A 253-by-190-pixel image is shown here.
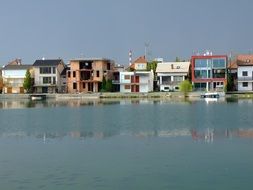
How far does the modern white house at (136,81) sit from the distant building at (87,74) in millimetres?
2773

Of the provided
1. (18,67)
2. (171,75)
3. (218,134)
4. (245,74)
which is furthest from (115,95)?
(218,134)

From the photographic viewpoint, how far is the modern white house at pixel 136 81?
74438 millimetres

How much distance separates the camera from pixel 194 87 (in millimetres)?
71875

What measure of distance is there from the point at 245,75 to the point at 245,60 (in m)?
2.57

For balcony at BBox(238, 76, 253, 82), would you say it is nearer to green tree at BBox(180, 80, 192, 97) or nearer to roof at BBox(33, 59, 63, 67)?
green tree at BBox(180, 80, 192, 97)

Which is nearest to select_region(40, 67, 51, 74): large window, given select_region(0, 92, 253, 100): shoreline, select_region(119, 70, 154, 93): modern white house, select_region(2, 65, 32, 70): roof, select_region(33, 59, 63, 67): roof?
select_region(33, 59, 63, 67): roof

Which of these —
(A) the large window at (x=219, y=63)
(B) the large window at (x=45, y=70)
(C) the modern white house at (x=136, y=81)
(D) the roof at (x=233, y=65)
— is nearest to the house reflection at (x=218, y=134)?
(A) the large window at (x=219, y=63)

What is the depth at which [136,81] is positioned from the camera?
245 ft

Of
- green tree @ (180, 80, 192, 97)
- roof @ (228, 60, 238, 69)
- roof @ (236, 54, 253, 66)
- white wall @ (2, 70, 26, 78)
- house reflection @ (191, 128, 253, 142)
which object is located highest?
roof @ (236, 54, 253, 66)

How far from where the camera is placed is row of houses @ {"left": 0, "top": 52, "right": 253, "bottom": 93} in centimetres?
7094

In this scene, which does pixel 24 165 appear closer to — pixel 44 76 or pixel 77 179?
pixel 77 179

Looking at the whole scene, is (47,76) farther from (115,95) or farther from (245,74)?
(245,74)

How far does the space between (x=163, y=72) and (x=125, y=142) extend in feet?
171

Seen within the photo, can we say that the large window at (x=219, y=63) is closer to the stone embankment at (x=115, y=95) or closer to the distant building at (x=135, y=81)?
the stone embankment at (x=115, y=95)
